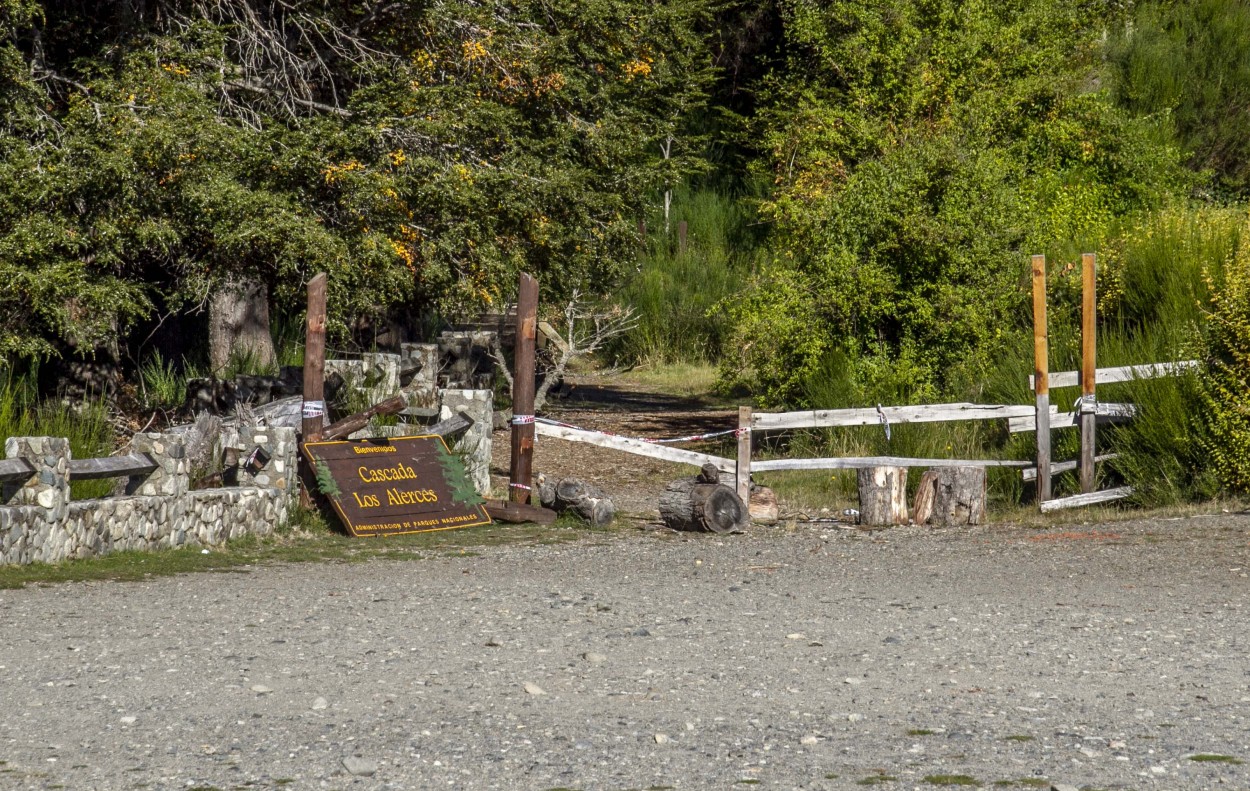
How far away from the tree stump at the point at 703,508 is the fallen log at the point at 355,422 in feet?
8.42

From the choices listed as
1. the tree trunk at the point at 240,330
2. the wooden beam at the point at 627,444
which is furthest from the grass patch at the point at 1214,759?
the tree trunk at the point at 240,330

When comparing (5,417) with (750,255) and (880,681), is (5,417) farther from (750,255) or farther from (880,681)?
(750,255)

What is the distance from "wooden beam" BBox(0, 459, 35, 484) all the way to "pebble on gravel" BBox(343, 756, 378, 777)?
5065mm

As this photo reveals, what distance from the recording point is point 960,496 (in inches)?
507

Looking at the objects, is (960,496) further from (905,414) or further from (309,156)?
(309,156)

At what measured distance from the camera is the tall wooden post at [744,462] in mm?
13203

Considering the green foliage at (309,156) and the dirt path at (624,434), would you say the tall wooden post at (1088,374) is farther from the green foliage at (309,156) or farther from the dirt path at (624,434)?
the green foliage at (309,156)

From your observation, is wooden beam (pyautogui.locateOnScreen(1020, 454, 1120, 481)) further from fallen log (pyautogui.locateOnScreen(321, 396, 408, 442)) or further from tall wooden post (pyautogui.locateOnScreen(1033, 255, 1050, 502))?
fallen log (pyautogui.locateOnScreen(321, 396, 408, 442))

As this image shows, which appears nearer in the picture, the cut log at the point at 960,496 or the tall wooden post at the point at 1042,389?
the cut log at the point at 960,496

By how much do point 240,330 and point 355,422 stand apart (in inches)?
309

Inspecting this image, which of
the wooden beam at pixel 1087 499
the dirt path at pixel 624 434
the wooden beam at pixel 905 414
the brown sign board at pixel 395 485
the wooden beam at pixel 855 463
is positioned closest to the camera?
the brown sign board at pixel 395 485

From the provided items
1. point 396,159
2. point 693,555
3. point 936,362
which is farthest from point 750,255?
point 693,555

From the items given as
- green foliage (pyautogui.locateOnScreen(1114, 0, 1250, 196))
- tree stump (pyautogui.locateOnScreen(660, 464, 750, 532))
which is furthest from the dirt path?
green foliage (pyautogui.locateOnScreen(1114, 0, 1250, 196))

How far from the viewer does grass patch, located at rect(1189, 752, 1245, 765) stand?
543 centimetres
